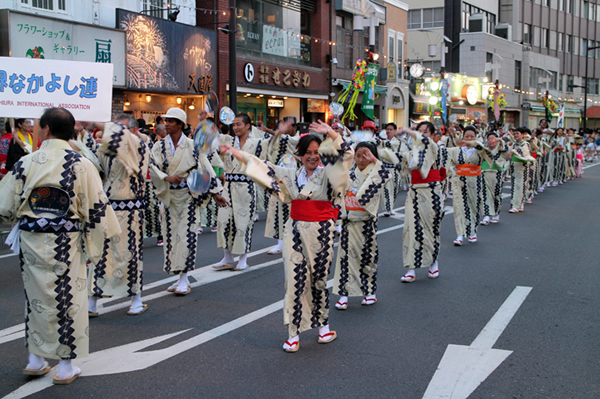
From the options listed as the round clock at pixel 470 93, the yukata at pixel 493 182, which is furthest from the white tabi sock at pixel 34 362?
the round clock at pixel 470 93

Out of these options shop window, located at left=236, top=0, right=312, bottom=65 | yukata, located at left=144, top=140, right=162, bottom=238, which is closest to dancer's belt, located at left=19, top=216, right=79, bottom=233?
yukata, located at left=144, top=140, right=162, bottom=238

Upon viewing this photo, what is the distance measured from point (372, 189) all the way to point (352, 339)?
1524 millimetres

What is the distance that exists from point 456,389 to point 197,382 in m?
1.75

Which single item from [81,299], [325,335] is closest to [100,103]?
[81,299]

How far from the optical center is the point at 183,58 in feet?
59.7

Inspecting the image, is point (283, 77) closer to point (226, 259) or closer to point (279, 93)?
point (279, 93)

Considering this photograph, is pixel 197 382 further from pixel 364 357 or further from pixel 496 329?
pixel 496 329

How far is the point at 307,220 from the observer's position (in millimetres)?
4629

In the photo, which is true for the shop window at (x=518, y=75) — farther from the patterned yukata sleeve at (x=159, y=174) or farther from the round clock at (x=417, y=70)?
the patterned yukata sleeve at (x=159, y=174)

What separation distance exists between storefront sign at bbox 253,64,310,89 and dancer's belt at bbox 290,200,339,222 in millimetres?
17633

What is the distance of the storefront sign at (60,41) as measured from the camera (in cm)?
1326

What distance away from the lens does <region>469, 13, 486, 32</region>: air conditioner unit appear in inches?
1718

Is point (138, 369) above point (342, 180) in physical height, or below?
below

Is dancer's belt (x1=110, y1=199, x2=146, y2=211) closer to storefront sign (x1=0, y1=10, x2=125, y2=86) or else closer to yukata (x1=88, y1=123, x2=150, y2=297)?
yukata (x1=88, y1=123, x2=150, y2=297)
